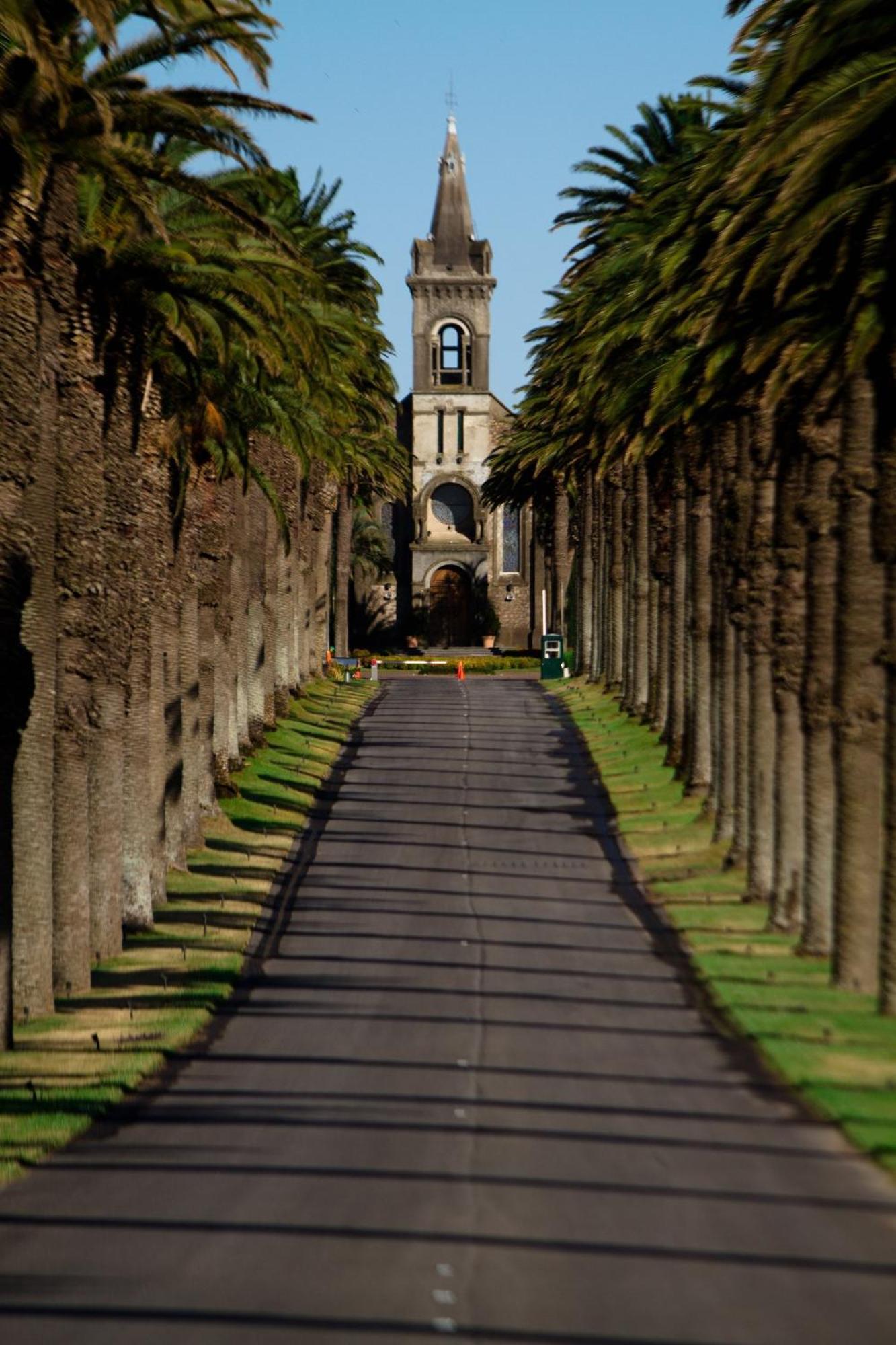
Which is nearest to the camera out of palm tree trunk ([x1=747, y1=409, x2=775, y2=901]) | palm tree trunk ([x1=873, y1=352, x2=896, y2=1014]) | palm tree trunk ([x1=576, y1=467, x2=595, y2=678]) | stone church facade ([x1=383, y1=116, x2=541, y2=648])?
palm tree trunk ([x1=873, y1=352, x2=896, y2=1014])

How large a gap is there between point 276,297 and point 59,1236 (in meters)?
17.5

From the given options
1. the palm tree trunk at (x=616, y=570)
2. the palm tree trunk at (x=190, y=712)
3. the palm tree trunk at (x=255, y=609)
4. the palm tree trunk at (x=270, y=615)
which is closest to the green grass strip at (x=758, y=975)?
the palm tree trunk at (x=190, y=712)

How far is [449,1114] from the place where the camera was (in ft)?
59.0

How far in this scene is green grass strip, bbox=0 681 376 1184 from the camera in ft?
61.4

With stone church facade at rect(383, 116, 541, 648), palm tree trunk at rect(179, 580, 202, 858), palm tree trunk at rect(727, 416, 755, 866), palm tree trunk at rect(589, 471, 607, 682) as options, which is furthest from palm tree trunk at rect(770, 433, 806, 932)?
stone church facade at rect(383, 116, 541, 648)

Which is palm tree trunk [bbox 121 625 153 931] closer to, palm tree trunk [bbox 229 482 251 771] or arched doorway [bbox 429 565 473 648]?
palm tree trunk [bbox 229 482 251 771]

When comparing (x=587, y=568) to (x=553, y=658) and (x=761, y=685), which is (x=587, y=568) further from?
(x=761, y=685)

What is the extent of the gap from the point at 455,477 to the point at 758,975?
278ft

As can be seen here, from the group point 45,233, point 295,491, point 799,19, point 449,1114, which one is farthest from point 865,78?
point 295,491

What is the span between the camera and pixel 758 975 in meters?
25.4

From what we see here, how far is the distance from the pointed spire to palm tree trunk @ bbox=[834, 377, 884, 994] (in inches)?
3566

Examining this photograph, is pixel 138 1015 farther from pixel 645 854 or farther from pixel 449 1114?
pixel 645 854

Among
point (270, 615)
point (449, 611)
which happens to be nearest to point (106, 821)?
point (270, 615)

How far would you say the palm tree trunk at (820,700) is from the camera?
87.1 feet
